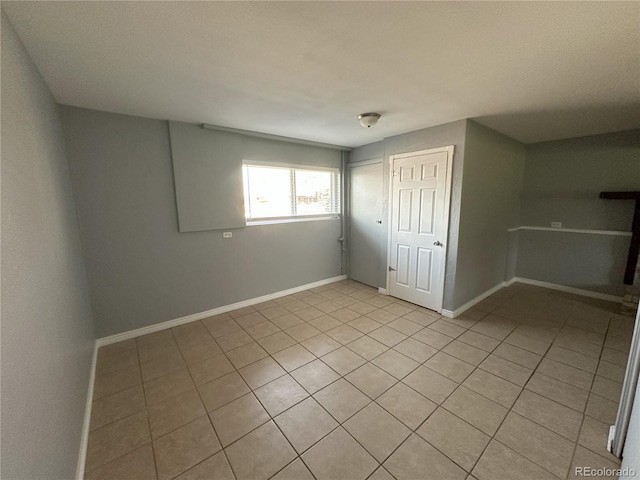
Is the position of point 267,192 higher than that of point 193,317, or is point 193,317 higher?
point 267,192

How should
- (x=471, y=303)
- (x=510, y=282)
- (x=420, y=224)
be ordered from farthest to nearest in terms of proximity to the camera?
(x=510, y=282)
(x=471, y=303)
(x=420, y=224)

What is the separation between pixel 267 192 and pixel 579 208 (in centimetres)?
482

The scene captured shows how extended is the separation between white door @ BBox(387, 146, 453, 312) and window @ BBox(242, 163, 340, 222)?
3.86ft

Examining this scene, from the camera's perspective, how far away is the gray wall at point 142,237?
7.84ft

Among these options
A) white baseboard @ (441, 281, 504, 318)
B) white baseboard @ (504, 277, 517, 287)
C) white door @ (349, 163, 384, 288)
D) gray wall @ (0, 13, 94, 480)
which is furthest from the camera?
white baseboard @ (504, 277, 517, 287)

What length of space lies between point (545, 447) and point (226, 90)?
3.29 m

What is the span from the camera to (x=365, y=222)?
4.20m

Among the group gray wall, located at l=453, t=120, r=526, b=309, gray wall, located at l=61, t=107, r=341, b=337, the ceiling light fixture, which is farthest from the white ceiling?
gray wall, located at l=453, t=120, r=526, b=309

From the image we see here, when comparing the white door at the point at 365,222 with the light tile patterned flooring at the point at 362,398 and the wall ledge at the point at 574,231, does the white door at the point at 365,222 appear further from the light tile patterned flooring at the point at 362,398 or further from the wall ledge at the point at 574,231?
the wall ledge at the point at 574,231

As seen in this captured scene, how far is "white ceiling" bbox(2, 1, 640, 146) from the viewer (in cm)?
115

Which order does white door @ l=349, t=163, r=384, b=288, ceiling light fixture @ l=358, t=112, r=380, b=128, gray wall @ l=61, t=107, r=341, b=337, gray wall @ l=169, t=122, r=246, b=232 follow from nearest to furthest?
gray wall @ l=61, t=107, r=341, b=337 < ceiling light fixture @ l=358, t=112, r=380, b=128 < gray wall @ l=169, t=122, r=246, b=232 < white door @ l=349, t=163, r=384, b=288

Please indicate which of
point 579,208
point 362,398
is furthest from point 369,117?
point 579,208

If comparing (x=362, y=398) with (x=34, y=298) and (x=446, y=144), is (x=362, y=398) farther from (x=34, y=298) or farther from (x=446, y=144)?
(x=446, y=144)

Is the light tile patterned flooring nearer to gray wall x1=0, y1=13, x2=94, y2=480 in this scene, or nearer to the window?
gray wall x1=0, y1=13, x2=94, y2=480
